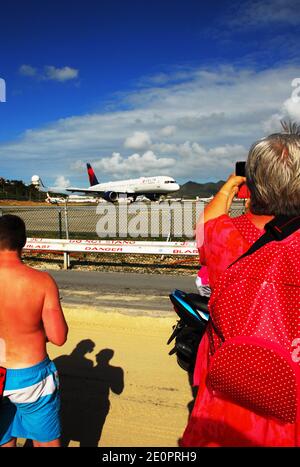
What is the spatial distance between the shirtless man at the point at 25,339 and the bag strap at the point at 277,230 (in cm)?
131

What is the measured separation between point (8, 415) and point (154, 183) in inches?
2069

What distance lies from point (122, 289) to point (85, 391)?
14.9 feet

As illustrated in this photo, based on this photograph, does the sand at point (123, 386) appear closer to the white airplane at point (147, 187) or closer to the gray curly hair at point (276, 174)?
the gray curly hair at point (276, 174)

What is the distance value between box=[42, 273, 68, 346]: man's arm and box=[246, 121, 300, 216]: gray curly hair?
1.35 m

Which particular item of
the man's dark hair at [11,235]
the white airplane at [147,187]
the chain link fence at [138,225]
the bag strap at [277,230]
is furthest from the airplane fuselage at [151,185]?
the bag strap at [277,230]

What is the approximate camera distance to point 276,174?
1640 mm

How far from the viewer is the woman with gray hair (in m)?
1.58

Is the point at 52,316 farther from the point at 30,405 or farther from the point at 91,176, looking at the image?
the point at 91,176

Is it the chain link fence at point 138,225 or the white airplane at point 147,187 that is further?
the white airplane at point 147,187

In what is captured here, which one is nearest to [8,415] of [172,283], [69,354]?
[69,354]

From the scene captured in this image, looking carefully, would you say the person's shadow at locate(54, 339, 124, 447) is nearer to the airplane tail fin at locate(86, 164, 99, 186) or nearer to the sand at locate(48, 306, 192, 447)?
the sand at locate(48, 306, 192, 447)

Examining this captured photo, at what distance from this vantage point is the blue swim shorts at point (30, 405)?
2447mm

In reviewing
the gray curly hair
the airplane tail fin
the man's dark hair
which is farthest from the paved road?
the airplane tail fin

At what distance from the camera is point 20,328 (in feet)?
8.05
